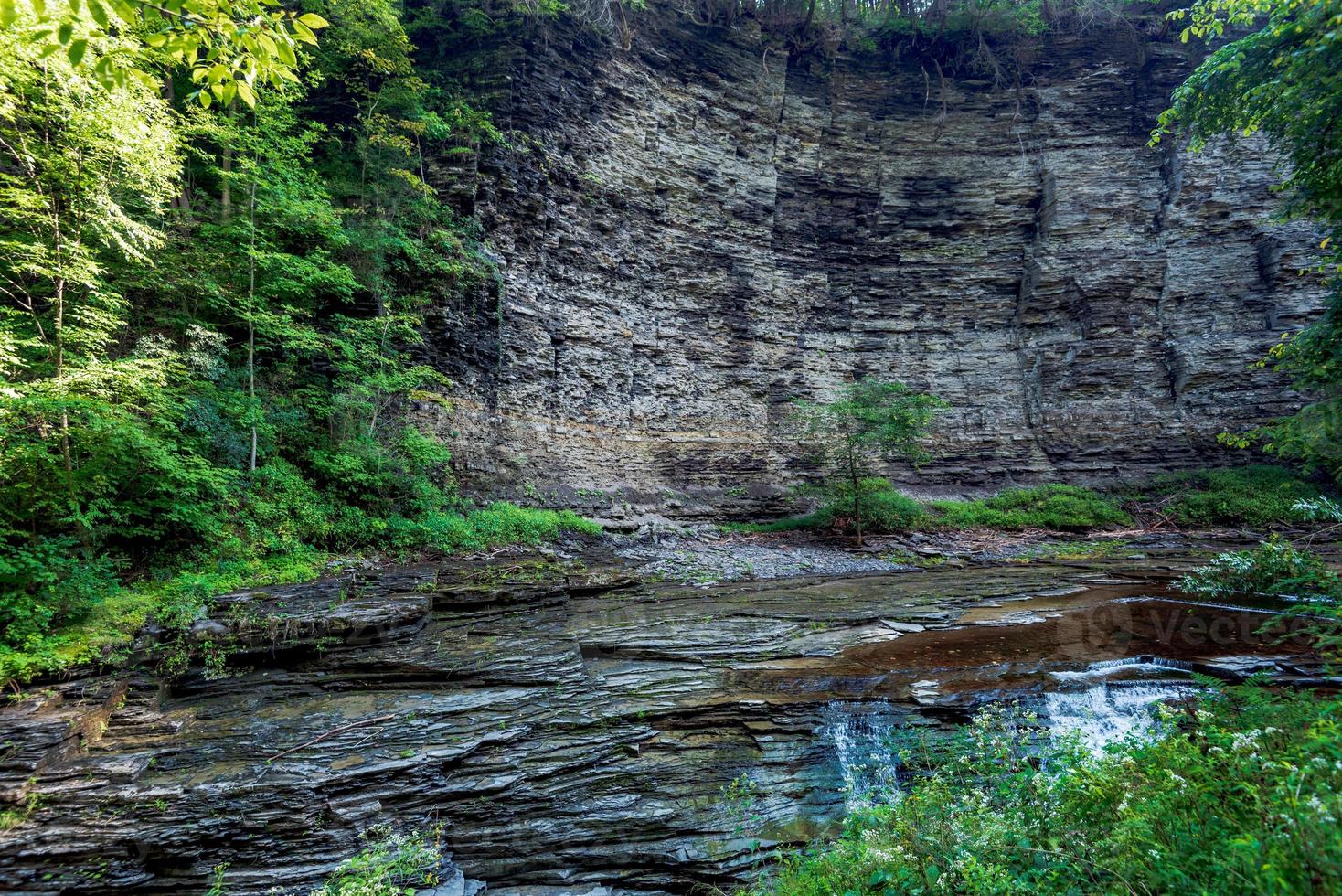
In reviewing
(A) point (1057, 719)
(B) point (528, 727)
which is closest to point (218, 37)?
(B) point (528, 727)

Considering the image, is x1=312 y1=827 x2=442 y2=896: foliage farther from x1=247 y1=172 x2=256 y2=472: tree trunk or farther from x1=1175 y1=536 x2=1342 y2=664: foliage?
Answer: x1=1175 y1=536 x2=1342 y2=664: foliage

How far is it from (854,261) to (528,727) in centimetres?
2066

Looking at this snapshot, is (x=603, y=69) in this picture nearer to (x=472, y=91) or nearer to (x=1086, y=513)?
(x=472, y=91)

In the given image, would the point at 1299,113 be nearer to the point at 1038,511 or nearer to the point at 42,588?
the point at 42,588

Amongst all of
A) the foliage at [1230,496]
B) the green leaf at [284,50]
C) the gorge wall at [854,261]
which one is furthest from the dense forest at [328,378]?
the gorge wall at [854,261]

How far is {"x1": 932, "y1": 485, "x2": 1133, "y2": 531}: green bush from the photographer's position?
51.8 ft

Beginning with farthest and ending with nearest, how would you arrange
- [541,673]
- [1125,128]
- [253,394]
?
[1125,128] < [253,394] < [541,673]

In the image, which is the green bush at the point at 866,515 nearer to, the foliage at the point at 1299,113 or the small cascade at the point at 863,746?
the foliage at the point at 1299,113

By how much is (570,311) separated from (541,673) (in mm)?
12450

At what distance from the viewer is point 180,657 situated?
5609 mm

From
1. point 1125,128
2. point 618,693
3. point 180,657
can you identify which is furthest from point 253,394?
point 1125,128

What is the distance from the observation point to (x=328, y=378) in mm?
11242

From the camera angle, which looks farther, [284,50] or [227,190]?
[227,190]

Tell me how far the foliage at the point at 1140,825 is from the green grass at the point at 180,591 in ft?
22.0
